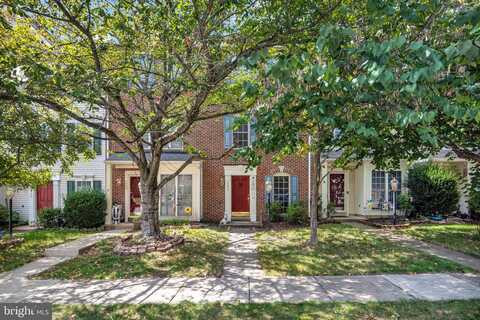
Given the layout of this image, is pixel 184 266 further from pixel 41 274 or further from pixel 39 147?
pixel 39 147

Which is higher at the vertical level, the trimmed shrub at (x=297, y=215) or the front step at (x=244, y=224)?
the trimmed shrub at (x=297, y=215)

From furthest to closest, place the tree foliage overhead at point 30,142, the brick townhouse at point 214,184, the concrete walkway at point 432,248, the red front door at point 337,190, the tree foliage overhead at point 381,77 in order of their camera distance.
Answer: the red front door at point 337,190
the brick townhouse at point 214,184
the tree foliage overhead at point 30,142
the concrete walkway at point 432,248
the tree foliage overhead at point 381,77

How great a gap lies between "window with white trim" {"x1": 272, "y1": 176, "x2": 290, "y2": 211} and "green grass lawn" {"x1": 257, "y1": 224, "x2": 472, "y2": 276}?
14.5 ft

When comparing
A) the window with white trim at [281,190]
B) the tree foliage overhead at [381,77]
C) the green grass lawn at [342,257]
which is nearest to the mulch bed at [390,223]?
the green grass lawn at [342,257]

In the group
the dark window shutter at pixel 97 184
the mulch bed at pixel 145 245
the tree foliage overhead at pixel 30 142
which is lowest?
the mulch bed at pixel 145 245

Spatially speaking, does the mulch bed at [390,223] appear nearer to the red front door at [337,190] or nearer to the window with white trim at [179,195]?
the red front door at [337,190]

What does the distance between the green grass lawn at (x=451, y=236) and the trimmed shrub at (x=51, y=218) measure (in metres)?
15.5

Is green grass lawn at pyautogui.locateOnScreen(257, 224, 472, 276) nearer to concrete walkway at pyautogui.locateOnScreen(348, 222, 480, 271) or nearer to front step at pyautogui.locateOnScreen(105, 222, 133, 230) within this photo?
concrete walkway at pyautogui.locateOnScreen(348, 222, 480, 271)

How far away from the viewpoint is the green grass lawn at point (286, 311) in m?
4.46

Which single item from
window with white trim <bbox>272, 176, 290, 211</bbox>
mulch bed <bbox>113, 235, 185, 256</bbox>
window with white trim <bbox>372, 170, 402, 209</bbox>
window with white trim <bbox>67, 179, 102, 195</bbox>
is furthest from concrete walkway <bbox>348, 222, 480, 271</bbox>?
window with white trim <bbox>67, 179, 102, 195</bbox>

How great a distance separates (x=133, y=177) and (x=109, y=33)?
28.3 ft

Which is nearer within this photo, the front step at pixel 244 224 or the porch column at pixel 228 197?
the front step at pixel 244 224

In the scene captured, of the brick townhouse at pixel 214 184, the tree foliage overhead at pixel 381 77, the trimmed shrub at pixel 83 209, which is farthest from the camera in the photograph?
the brick townhouse at pixel 214 184

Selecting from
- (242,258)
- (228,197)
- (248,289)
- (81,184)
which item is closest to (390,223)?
(228,197)
